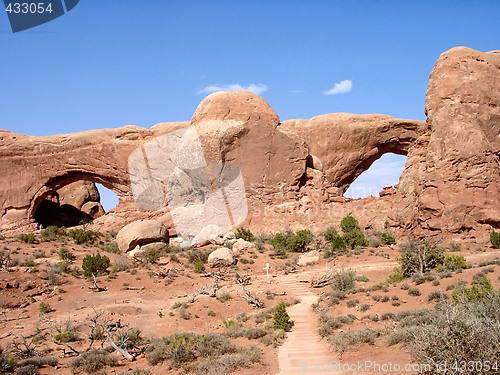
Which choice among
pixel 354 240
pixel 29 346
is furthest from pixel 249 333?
pixel 354 240

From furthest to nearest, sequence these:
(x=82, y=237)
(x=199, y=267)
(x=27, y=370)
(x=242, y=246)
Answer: (x=82, y=237)
(x=242, y=246)
(x=199, y=267)
(x=27, y=370)

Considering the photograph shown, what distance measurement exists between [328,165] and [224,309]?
65.2ft

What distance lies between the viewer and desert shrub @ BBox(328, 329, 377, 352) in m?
8.54

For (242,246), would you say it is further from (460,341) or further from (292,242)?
(460,341)

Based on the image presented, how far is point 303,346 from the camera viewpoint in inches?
374

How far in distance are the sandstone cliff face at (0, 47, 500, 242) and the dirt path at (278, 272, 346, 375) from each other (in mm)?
10252

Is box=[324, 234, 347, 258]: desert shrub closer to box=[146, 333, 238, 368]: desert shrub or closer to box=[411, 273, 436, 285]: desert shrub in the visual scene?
box=[411, 273, 436, 285]: desert shrub

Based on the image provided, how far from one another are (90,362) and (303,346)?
4.30 metres

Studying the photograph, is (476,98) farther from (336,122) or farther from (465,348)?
(465,348)

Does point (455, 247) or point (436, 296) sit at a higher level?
point (436, 296)

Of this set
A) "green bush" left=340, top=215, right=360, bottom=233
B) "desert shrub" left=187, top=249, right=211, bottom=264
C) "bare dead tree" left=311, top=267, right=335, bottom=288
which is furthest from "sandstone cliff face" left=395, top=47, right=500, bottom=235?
"desert shrub" left=187, top=249, right=211, bottom=264

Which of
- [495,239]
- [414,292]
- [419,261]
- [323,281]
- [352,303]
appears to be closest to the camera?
[414,292]

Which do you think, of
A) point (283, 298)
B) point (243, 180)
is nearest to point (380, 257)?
point (283, 298)

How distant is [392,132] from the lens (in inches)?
1211
